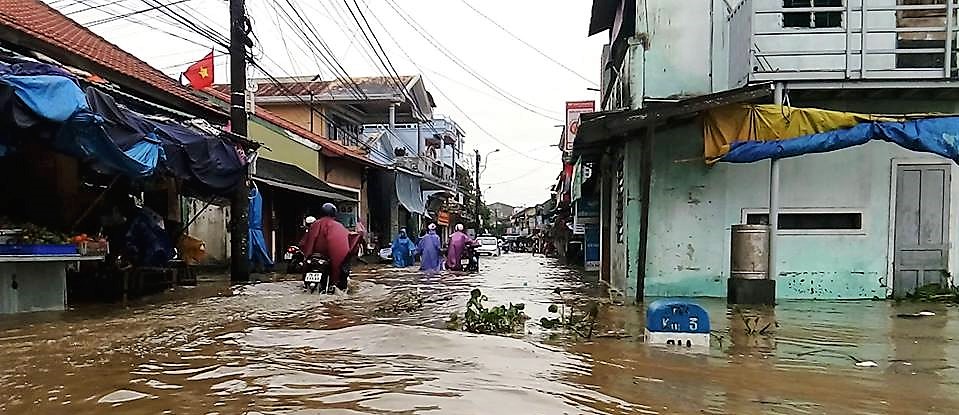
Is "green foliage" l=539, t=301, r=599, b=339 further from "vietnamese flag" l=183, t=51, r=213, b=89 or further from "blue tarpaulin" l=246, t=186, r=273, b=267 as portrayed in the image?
"vietnamese flag" l=183, t=51, r=213, b=89

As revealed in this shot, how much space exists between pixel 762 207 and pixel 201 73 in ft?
54.4

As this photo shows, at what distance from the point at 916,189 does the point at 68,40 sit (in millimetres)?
15264

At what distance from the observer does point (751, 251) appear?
11656 millimetres

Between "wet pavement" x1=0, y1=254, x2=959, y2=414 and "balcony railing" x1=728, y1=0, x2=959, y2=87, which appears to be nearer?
"wet pavement" x1=0, y1=254, x2=959, y2=414

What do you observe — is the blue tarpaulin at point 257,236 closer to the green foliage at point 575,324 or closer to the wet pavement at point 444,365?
the wet pavement at point 444,365

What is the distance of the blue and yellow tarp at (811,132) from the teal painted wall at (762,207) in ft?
3.33

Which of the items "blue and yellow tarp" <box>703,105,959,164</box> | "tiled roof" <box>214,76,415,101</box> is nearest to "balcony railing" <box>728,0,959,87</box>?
"blue and yellow tarp" <box>703,105,959,164</box>

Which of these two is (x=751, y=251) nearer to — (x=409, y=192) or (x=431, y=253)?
(x=431, y=253)

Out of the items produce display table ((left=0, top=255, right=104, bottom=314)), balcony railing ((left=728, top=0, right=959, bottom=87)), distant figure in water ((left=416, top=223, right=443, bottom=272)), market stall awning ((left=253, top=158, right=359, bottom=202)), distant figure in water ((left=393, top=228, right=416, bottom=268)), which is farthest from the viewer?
distant figure in water ((left=393, top=228, right=416, bottom=268))

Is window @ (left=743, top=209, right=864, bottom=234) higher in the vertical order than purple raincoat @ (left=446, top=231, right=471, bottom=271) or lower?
higher

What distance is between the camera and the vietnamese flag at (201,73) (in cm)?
2233

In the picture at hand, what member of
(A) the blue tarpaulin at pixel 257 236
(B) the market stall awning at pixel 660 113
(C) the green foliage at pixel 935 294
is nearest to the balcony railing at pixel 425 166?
(A) the blue tarpaulin at pixel 257 236

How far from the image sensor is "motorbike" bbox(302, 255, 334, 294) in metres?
13.1

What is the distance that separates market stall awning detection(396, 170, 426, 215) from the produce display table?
21.6m
